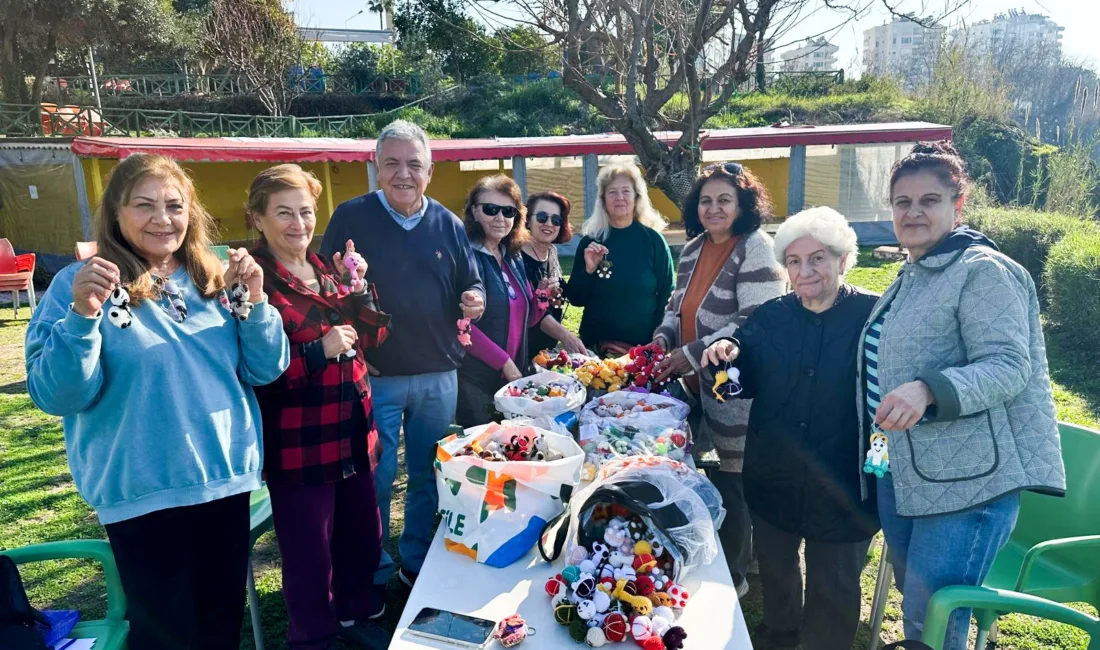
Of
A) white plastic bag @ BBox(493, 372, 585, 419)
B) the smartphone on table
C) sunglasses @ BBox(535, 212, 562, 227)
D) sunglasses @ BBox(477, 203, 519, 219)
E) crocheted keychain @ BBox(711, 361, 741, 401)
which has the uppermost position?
sunglasses @ BBox(477, 203, 519, 219)

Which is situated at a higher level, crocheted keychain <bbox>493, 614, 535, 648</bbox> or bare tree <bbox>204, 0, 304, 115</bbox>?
bare tree <bbox>204, 0, 304, 115</bbox>

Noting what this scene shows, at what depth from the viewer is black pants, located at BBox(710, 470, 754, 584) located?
10.2 feet

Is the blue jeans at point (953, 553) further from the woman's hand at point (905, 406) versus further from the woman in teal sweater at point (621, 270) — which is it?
the woman in teal sweater at point (621, 270)

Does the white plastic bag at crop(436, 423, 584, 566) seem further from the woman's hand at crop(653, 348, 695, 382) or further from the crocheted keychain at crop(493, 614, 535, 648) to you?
the woman's hand at crop(653, 348, 695, 382)

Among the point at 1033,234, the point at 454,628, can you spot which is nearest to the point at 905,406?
the point at 454,628

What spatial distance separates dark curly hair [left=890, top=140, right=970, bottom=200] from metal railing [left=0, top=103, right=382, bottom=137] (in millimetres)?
20582

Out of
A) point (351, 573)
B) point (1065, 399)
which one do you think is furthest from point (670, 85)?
point (1065, 399)

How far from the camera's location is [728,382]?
2.48 m

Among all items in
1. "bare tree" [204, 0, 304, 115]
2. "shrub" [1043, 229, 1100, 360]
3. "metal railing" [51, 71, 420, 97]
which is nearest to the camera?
"shrub" [1043, 229, 1100, 360]

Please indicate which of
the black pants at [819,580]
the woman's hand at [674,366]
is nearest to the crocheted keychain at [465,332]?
the woman's hand at [674,366]

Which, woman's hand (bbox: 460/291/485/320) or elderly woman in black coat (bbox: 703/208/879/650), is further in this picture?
woman's hand (bbox: 460/291/485/320)

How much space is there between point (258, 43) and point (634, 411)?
97.4ft

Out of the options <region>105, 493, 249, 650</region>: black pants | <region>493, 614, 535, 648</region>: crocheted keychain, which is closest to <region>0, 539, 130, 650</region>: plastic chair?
<region>105, 493, 249, 650</region>: black pants

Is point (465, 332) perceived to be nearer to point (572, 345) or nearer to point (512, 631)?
point (572, 345)
